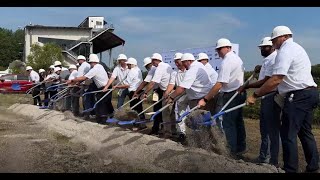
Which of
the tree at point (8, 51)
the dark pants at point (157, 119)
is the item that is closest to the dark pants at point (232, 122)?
the dark pants at point (157, 119)

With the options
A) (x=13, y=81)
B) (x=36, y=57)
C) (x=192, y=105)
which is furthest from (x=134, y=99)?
(x=36, y=57)

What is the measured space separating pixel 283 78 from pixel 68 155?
381 centimetres

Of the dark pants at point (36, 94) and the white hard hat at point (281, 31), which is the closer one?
the white hard hat at point (281, 31)

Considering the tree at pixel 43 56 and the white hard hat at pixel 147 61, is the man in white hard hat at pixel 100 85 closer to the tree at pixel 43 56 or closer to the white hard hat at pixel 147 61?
the white hard hat at pixel 147 61

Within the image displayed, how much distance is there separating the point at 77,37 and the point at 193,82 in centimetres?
5908

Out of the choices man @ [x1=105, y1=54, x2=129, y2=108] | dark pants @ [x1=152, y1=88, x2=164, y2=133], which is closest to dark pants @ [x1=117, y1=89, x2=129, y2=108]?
man @ [x1=105, y1=54, x2=129, y2=108]

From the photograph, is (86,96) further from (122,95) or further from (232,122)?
(232,122)

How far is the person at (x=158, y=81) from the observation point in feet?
32.0

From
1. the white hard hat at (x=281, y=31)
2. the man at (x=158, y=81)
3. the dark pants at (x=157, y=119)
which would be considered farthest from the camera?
the dark pants at (x=157, y=119)

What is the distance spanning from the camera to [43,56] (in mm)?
48125

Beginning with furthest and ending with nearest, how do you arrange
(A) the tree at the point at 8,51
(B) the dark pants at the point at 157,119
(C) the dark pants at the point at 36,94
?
(A) the tree at the point at 8,51, (C) the dark pants at the point at 36,94, (B) the dark pants at the point at 157,119

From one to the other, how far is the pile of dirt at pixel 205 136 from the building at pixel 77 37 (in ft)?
149
